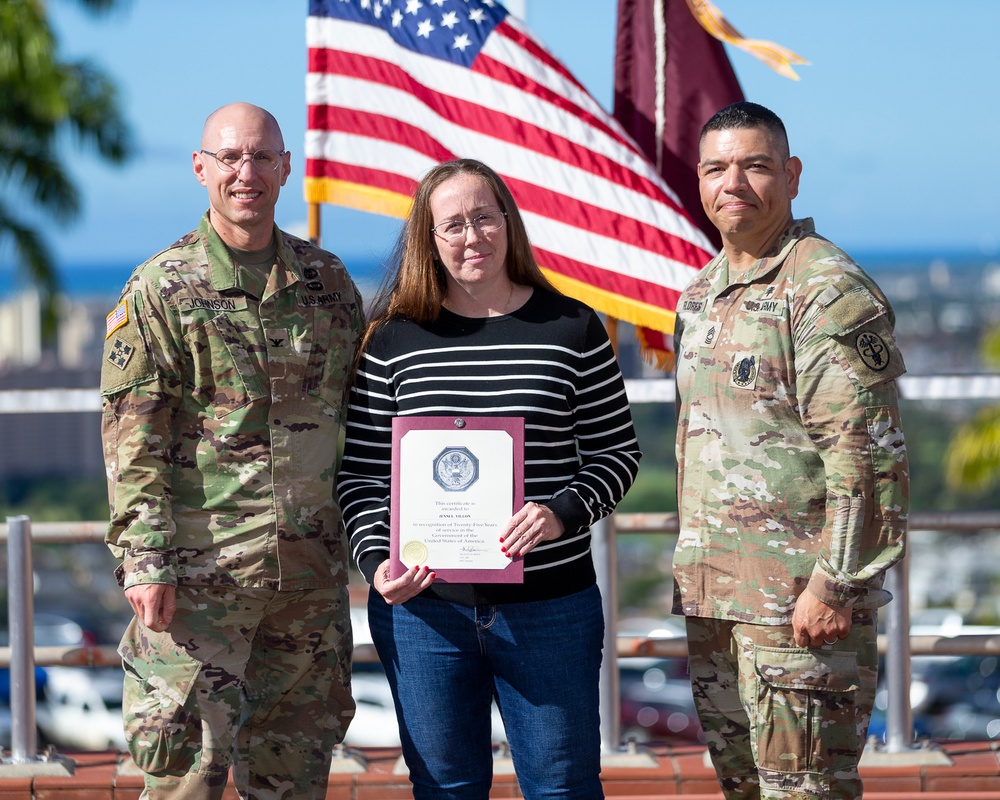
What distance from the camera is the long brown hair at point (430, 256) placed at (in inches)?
126

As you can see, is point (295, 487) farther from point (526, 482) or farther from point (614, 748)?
point (614, 748)

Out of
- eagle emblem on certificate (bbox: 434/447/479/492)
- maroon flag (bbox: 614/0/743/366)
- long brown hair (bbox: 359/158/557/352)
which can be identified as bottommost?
eagle emblem on certificate (bbox: 434/447/479/492)

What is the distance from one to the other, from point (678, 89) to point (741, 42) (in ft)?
1.18

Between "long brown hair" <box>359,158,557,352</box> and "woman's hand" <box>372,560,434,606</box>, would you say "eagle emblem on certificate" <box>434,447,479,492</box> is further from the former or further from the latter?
"long brown hair" <box>359,158,557,352</box>

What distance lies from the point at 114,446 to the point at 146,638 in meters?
0.51

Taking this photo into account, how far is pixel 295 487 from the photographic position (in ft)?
10.9

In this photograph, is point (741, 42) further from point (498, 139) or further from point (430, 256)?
point (430, 256)

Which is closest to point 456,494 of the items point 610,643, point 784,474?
point 784,474

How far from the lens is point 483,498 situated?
10.1 feet

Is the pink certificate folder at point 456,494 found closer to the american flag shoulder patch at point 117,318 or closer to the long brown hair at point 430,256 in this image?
the long brown hair at point 430,256

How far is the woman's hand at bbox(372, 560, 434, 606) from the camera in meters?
3.05

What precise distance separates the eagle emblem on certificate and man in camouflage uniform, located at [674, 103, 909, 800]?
561 mm

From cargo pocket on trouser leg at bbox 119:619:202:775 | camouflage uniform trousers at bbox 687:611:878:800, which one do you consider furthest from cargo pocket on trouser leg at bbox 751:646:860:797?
cargo pocket on trouser leg at bbox 119:619:202:775

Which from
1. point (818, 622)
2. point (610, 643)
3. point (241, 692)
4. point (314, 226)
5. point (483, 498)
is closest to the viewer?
point (818, 622)
